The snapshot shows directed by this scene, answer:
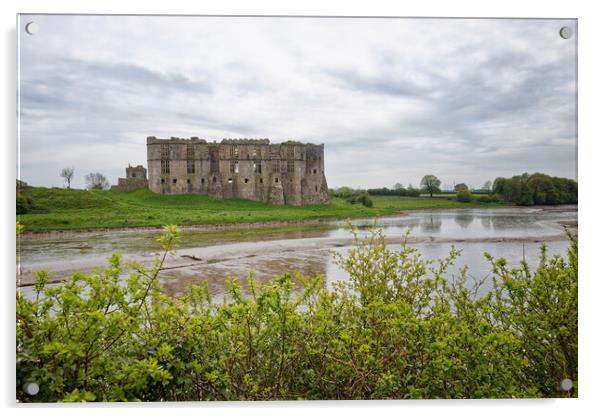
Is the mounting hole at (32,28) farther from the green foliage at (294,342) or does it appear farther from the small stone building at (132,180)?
the green foliage at (294,342)

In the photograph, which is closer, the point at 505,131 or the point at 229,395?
the point at 229,395

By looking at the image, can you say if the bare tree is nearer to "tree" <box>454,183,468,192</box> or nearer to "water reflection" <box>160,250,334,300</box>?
"tree" <box>454,183,468,192</box>

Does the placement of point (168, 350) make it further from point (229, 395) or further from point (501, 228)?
point (501, 228)

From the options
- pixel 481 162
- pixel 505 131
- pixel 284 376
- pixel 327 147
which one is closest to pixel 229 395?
pixel 284 376

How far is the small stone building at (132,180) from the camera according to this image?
4.20 m

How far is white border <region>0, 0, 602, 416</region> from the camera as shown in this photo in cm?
374

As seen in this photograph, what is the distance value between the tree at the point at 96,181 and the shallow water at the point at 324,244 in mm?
493

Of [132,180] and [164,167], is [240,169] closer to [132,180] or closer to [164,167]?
[164,167]

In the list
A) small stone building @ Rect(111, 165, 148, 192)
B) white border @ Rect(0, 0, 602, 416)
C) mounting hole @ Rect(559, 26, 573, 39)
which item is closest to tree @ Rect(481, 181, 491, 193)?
white border @ Rect(0, 0, 602, 416)

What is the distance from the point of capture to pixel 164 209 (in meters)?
4.55

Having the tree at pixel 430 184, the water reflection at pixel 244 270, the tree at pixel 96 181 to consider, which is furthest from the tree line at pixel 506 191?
the tree at pixel 96 181

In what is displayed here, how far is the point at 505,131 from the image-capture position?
421 centimetres

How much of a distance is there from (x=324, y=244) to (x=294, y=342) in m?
1.71
